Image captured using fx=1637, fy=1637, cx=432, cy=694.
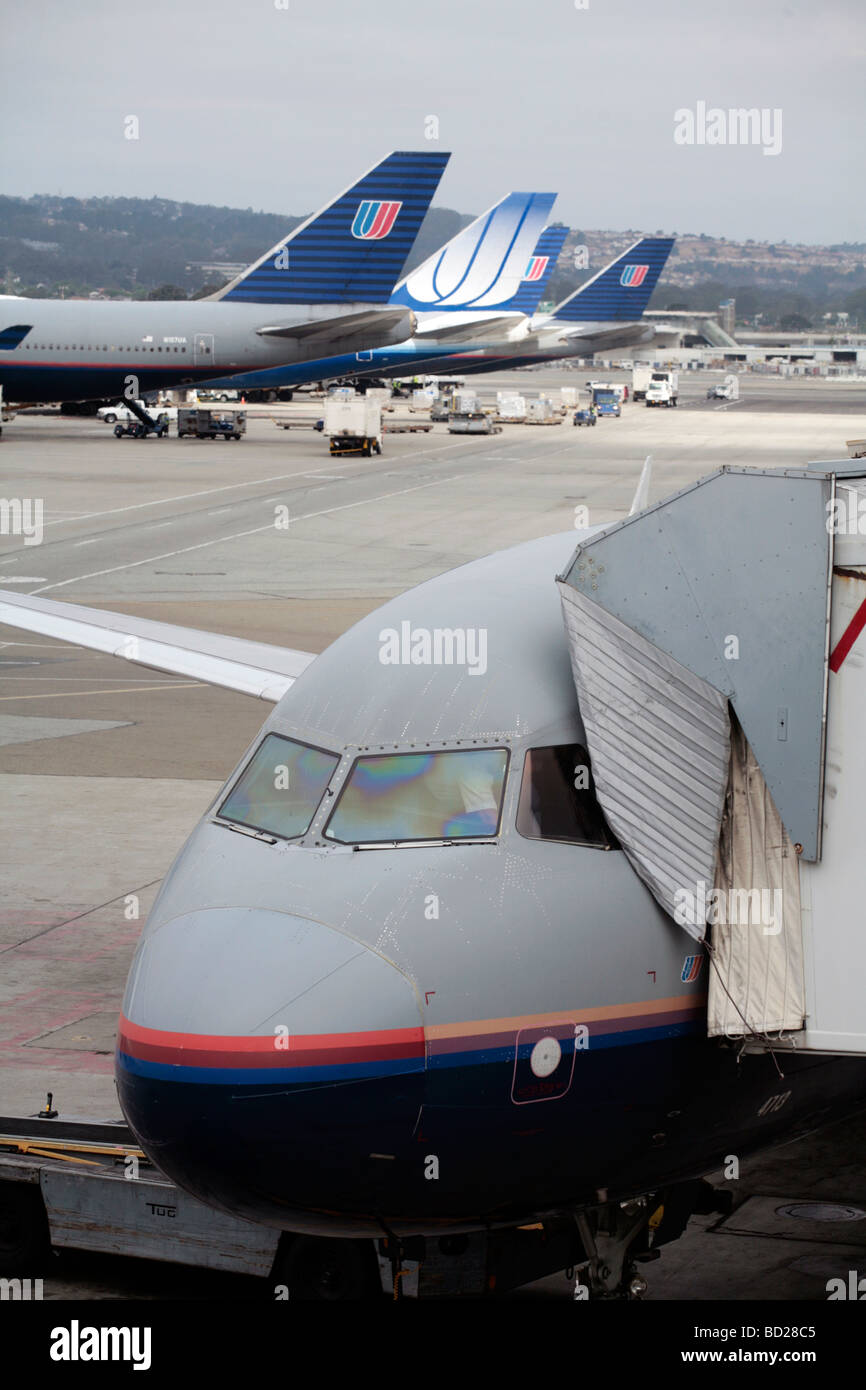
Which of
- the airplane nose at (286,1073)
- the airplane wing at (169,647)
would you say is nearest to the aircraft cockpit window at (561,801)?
the airplane nose at (286,1073)

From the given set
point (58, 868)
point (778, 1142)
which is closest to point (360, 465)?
point (58, 868)

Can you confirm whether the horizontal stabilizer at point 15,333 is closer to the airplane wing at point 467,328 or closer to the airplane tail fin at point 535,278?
the airplane wing at point 467,328

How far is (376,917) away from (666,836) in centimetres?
205

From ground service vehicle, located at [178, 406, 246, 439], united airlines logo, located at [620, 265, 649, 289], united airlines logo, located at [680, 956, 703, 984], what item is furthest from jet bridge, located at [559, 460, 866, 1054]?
united airlines logo, located at [620, 265, 649, 289]

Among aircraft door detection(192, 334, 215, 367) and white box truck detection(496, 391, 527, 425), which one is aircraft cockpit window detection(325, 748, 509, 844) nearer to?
aircraft door detection(192, 334, 215, 367)

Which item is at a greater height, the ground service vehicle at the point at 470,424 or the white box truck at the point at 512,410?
the white box truck at the point at 512,410

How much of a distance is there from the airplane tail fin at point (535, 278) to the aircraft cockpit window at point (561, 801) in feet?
404

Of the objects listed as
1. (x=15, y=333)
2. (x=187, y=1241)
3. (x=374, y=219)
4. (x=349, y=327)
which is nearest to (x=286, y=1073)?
(x=187, y=1241)

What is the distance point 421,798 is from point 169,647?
1294cm

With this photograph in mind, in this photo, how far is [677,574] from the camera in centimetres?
1142

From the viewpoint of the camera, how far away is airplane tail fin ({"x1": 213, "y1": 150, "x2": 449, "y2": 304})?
93.6 meters

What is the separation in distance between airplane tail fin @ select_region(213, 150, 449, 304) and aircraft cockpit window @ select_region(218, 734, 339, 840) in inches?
3342

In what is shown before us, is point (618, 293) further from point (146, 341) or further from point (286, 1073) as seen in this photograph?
point (286, 1073)

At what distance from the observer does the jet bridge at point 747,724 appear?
34.8ft
